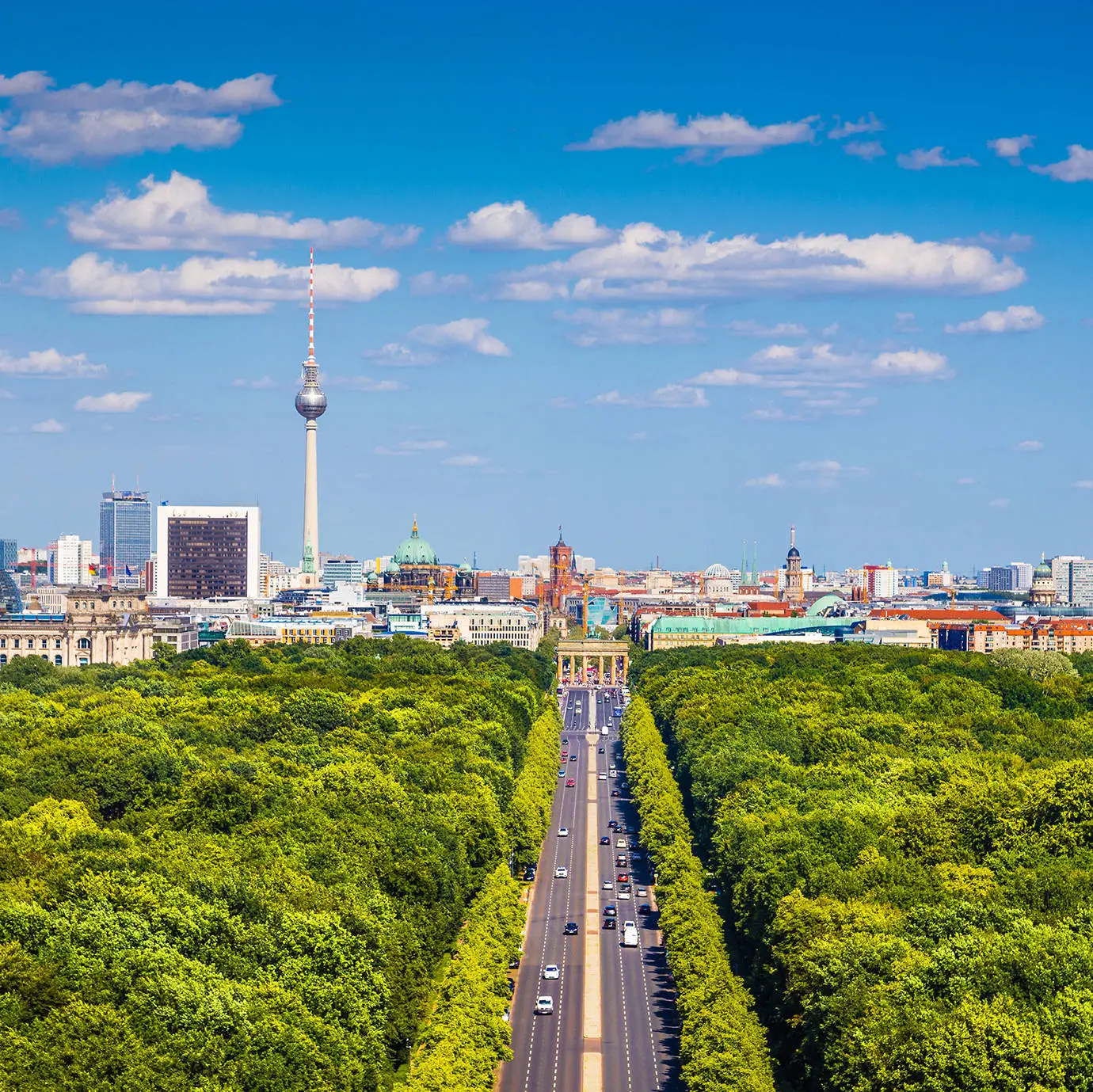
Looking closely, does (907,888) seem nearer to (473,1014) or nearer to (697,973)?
(697,973)

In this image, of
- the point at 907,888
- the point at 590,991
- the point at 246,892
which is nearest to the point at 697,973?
the point at 590,991

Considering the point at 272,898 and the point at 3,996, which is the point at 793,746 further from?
the point at 3,996

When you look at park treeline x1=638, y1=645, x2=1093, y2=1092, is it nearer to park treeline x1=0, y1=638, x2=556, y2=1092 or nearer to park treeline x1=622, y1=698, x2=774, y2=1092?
park treeline x1=622, y1=698, x2=774, y2=1092

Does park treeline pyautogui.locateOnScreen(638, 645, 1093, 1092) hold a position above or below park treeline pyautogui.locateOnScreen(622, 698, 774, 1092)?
above

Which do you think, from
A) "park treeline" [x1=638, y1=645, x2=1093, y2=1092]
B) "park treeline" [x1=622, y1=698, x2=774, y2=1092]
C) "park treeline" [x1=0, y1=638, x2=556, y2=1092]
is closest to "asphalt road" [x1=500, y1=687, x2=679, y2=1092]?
"park treeline" [x1=622, y1=698, x2=774, y2=1092]

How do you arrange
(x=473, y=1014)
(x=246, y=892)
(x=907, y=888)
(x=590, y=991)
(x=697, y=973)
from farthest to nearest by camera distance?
(x=590, y=991), (x=697, y=973), (x=907, y=888), (x=473, y=1014), (x=246, y=892)
